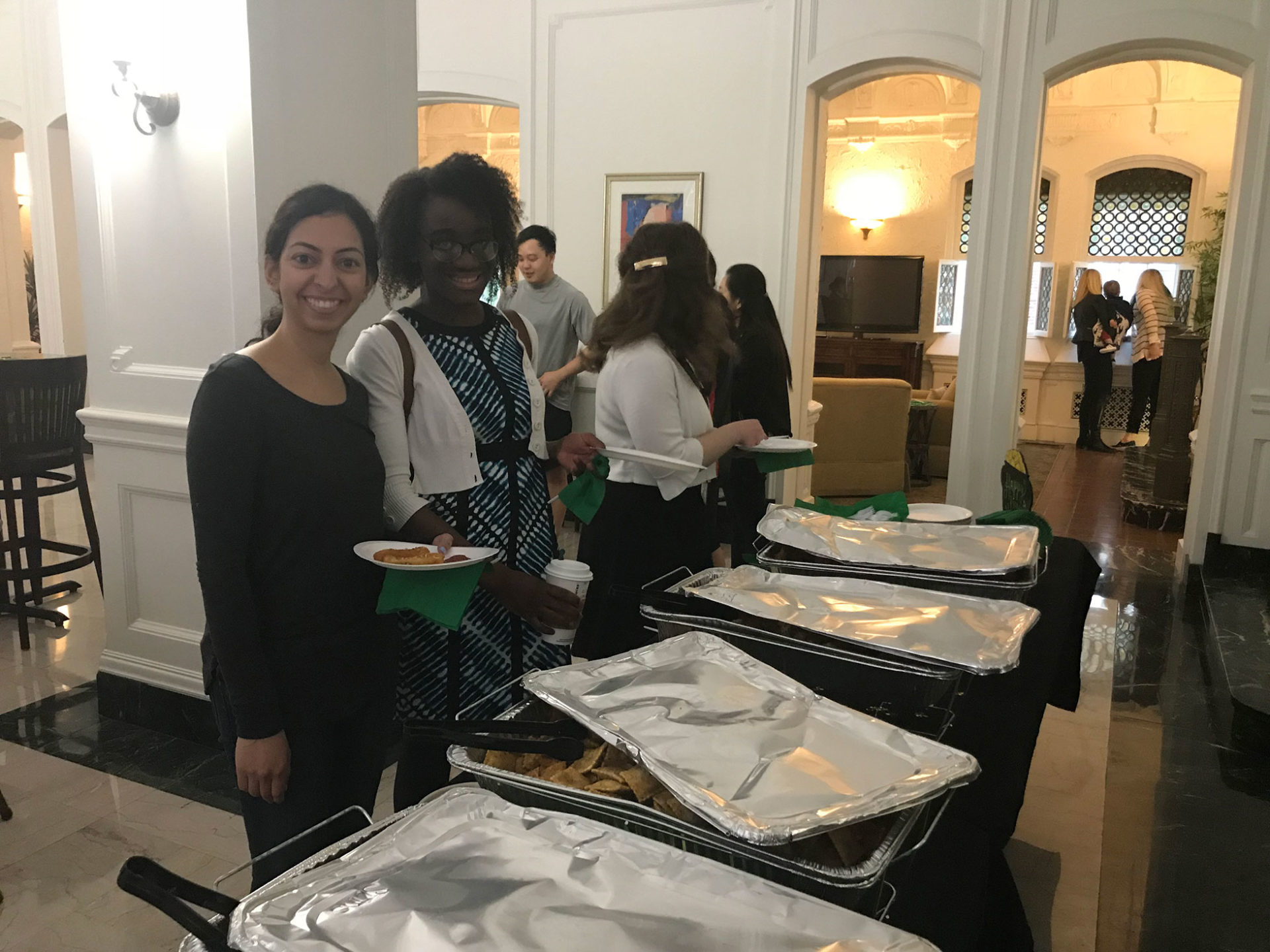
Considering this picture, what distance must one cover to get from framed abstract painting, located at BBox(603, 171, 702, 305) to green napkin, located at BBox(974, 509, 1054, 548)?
13.1ft

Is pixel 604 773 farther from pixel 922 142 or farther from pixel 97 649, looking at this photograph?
pixel 922 142

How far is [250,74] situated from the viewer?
2.52 m

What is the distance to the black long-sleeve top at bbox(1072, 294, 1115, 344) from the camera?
31.3 ft

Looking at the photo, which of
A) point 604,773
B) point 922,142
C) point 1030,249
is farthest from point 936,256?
point 604,773

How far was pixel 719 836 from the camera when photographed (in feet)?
2.60

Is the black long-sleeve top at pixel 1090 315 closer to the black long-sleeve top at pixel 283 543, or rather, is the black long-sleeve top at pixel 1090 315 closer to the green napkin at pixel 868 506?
the green napkin at pixel 868 506

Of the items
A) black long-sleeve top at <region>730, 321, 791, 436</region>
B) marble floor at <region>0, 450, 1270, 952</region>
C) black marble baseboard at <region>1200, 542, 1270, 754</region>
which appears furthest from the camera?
black long-sleeve top at <region>730, 321, 791, 436</region>

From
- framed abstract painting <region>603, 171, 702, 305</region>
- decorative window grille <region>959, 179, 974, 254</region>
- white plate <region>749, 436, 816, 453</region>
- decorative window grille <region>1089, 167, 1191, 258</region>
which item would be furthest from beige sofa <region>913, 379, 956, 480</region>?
white plate <region>749, 436, 816, 453</region>

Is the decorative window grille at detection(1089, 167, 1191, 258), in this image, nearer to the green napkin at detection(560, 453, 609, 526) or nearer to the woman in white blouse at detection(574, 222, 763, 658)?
the woman in white blouse at detection(574, 222, 763, 658)

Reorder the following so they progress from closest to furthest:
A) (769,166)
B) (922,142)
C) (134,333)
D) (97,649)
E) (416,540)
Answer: (416,540) < (134,333) < (97,649) < (769,166) < (922,142)

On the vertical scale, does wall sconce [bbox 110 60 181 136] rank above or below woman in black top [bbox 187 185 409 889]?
above

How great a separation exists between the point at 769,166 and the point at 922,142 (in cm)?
570

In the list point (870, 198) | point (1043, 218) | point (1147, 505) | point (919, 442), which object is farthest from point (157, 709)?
point (1043, 218)

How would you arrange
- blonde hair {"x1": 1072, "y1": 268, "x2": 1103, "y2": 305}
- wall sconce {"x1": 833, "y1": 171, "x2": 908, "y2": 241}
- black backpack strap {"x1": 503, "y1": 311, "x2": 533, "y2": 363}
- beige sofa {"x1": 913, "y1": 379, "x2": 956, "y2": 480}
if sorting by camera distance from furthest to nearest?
wall sconce {"x1": 833, "y1": 171, "x2": 908, "y2": 241} → blonde hair {"x1": 1072, "y1": 268, "x2": 1103, "y2": 305} → beige sofa {"x1": 913, "y1": 379, "x2": 956, "y2": 480} → black backpack strap {"x1": 503, "y1": 311, "x2": 533, "y2": 363}
